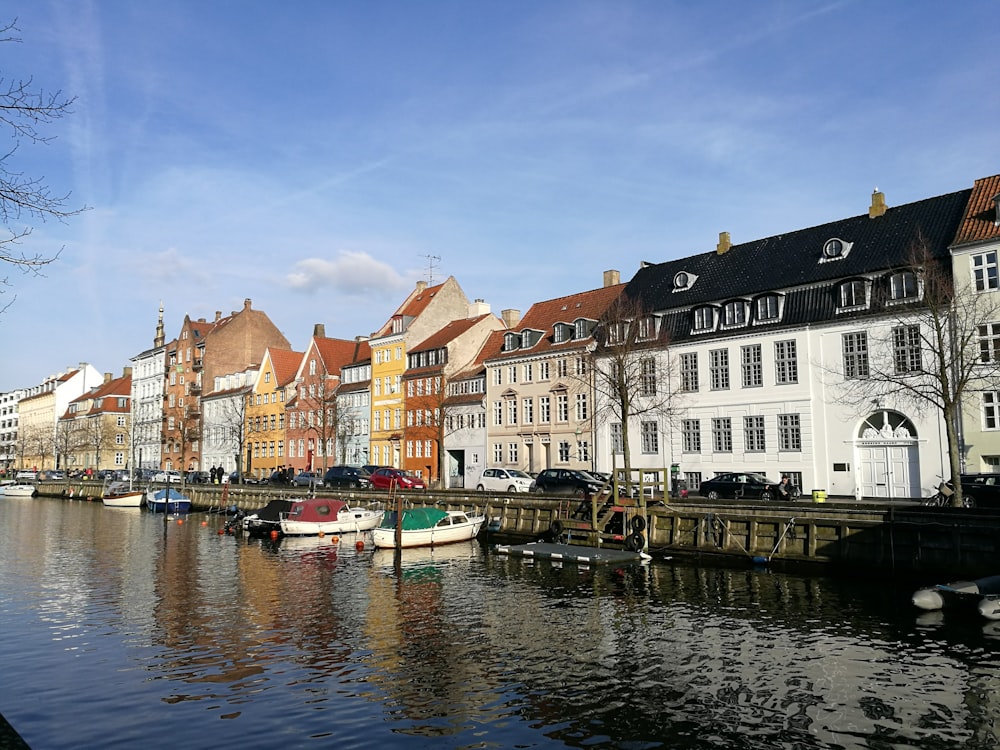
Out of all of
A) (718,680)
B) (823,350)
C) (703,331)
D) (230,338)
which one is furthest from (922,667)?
(230,338)

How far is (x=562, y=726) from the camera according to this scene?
14797mm

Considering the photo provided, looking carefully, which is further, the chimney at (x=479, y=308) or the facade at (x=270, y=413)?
the facade at (x=270, y=413)

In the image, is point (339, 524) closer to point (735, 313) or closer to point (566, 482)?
point (566, 482)

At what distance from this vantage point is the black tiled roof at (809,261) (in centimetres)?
4519

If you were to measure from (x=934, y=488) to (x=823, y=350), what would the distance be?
943 centimetres

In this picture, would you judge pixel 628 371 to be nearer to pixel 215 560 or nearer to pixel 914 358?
pixel 914 358

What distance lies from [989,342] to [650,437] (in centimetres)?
2174

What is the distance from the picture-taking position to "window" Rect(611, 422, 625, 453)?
2281 inches

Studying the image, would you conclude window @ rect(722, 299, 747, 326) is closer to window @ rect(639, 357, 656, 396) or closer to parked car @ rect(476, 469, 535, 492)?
window @ rect(639, 357, 656, 396)

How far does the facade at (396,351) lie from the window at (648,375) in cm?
3228

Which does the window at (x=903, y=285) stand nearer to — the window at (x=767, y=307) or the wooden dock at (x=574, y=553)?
the window at (x=767, y=307)

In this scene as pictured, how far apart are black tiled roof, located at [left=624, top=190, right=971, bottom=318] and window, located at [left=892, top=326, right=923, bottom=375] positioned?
359 cm

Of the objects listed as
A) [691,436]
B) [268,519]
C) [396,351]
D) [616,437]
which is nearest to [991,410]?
[691,436]

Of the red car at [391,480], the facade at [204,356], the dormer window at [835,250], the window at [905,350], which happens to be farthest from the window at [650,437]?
the facade at [204,356]
